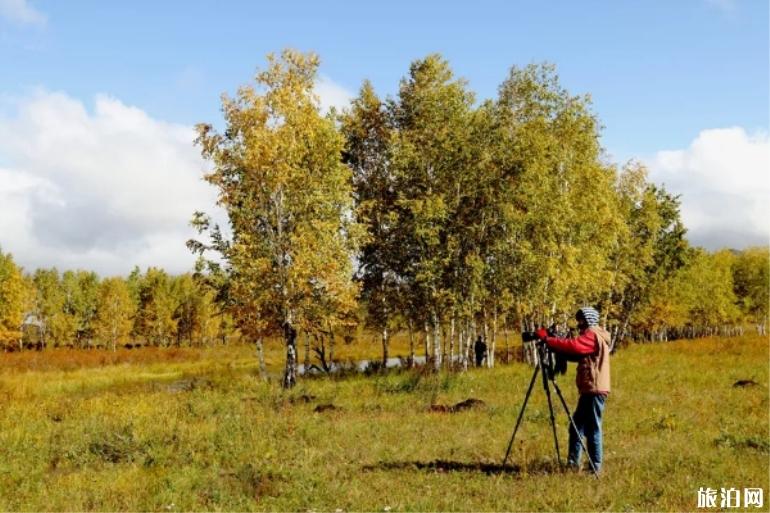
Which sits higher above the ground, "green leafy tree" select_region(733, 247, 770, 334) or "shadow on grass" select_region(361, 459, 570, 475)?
"green leafy tree" select_region(733, 247, 770, 334)

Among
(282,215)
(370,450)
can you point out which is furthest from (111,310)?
(370,450)

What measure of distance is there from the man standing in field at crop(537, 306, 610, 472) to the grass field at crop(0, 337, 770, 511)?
2.08ft

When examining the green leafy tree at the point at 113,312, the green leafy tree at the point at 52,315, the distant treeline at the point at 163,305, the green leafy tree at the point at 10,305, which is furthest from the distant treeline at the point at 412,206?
the green leafy tree at the point at 52,315

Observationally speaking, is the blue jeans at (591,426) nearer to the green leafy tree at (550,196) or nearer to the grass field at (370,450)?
the grass field at (370,450)

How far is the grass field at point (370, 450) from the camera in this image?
10180mm

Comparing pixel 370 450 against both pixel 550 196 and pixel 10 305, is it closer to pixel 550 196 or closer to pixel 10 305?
pixel 550 196

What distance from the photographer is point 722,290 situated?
3206 inches

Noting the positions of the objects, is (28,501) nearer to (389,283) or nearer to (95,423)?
(95,423)

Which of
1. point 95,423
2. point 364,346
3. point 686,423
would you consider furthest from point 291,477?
point 364,346

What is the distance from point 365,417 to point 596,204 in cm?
2252

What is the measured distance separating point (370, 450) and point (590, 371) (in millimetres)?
5460

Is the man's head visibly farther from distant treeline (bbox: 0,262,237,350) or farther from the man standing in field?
distant treeline (bbox: 0,262,237,350)

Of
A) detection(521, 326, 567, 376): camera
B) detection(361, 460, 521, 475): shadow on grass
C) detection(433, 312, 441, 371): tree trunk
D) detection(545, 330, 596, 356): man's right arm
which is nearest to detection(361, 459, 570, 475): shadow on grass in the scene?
detection(361, 460, 521, 475): shadow on grass

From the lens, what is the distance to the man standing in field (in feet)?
36.7
